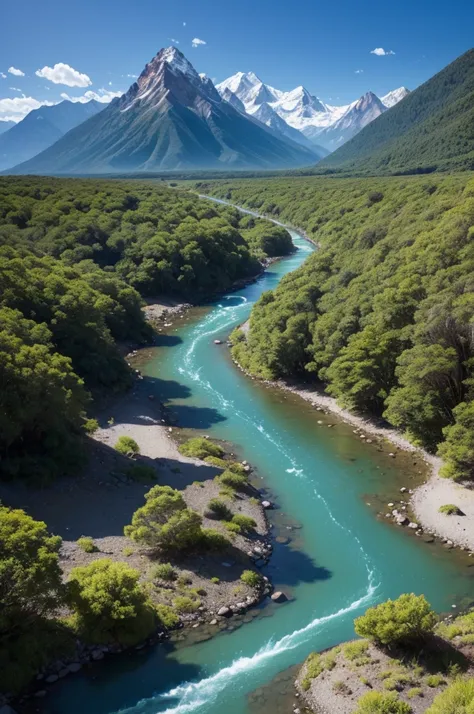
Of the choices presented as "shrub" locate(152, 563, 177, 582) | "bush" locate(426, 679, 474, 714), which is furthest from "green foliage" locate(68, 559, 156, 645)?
"bush" locate(426, 679, 474, 714)

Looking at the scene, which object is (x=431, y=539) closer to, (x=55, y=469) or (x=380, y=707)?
(x=380, y=707)

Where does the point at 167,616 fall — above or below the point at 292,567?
above

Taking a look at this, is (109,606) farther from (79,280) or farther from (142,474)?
(79,280)

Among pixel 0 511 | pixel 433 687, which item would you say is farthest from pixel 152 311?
pixel 433 687

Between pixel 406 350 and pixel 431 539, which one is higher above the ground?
pixel 406 350

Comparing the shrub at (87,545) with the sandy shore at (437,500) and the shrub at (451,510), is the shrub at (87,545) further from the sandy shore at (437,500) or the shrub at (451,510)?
→ the shrub at (451,510)

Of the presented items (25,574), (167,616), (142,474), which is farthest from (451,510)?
(25,574)
